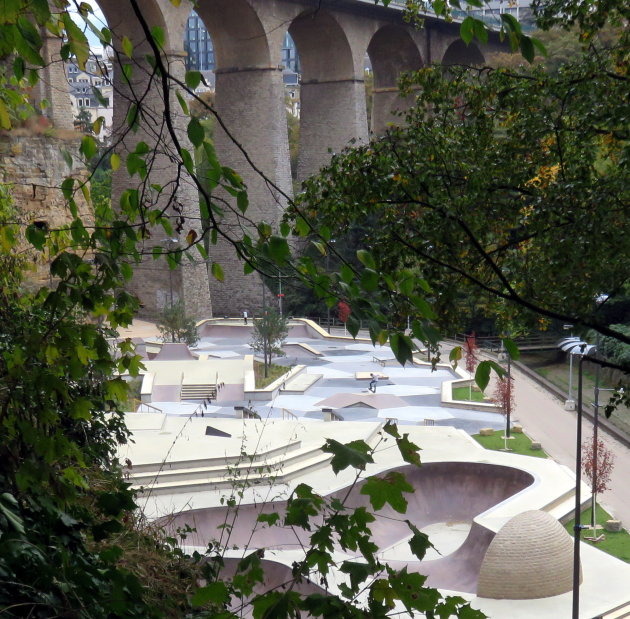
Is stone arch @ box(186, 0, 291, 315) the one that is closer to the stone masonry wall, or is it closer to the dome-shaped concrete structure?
the stone masonry wall

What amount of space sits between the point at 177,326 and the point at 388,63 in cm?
1708

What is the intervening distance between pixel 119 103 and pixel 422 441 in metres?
14.5

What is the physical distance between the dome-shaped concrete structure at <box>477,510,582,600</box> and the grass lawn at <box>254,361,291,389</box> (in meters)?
13.9

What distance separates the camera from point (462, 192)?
637 cm

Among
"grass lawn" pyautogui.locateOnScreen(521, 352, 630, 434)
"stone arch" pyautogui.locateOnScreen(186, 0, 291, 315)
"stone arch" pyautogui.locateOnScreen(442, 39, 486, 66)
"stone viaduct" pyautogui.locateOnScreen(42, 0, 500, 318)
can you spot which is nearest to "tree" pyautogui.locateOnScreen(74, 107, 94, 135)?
"stone viaduct" pyautogui.locateOnScreen(42, 0, 500, 318)

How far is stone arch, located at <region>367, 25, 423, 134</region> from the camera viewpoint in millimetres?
38906

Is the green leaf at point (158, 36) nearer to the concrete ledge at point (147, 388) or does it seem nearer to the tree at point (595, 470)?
the tree at point (595, 470)

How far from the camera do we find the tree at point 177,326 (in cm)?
2864

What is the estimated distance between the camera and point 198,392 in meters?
23.6

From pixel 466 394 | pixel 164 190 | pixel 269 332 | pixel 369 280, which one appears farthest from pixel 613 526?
pixel 164 190

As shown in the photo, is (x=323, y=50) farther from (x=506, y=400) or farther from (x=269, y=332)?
(x=506, y=400)

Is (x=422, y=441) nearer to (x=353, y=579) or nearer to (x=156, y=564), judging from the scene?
(x=156, y=564)

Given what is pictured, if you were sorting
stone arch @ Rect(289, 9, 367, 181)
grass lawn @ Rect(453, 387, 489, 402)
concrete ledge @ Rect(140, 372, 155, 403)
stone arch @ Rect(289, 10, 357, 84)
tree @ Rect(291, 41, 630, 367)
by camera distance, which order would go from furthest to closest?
1. stone arch @ Rect(289, 9, 367, 181)
2. stone arch @ Rect(289, 10, 357, 84)
3. grass lawn @ Rect(453, 387, 489, 402)
4. concrete ledge @ Rect(140, 372, 155, 403)
5. tree @ Rect(291, 41, 630, 367)

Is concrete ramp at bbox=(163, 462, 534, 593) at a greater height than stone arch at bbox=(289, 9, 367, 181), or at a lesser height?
lesser
